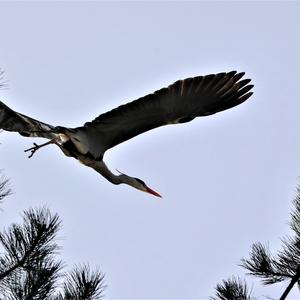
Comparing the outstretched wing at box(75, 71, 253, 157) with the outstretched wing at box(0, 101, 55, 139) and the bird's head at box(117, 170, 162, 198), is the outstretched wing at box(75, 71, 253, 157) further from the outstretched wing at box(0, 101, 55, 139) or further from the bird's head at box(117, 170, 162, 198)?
the bird's head at box(117, 170, 162, 198)

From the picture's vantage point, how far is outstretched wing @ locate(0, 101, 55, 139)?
11227mm

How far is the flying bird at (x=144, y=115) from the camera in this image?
11312mm

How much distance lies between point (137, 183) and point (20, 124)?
1934 millimetres

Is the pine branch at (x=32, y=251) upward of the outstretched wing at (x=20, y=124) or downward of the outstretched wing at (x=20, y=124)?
downward

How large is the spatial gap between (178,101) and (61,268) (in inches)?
88.9

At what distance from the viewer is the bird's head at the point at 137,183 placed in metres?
12.6

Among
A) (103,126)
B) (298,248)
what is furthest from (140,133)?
(298,248)

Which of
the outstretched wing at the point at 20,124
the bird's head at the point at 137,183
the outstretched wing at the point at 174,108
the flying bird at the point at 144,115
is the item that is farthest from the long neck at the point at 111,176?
the outstretched wing at the point at 20,124

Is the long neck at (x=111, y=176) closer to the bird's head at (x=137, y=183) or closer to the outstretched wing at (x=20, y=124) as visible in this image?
the bird's head at (x=137, y=183)

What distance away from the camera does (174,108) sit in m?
11.5

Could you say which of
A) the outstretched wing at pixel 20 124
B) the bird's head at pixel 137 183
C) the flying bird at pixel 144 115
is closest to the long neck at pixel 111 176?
the bird's head at pixel 137 183

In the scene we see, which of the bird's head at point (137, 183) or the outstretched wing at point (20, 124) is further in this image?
the bird's head at point (137, 183)

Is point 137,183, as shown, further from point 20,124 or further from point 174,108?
point 20,124

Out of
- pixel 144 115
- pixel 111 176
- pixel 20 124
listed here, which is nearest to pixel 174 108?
pixel 144 115
